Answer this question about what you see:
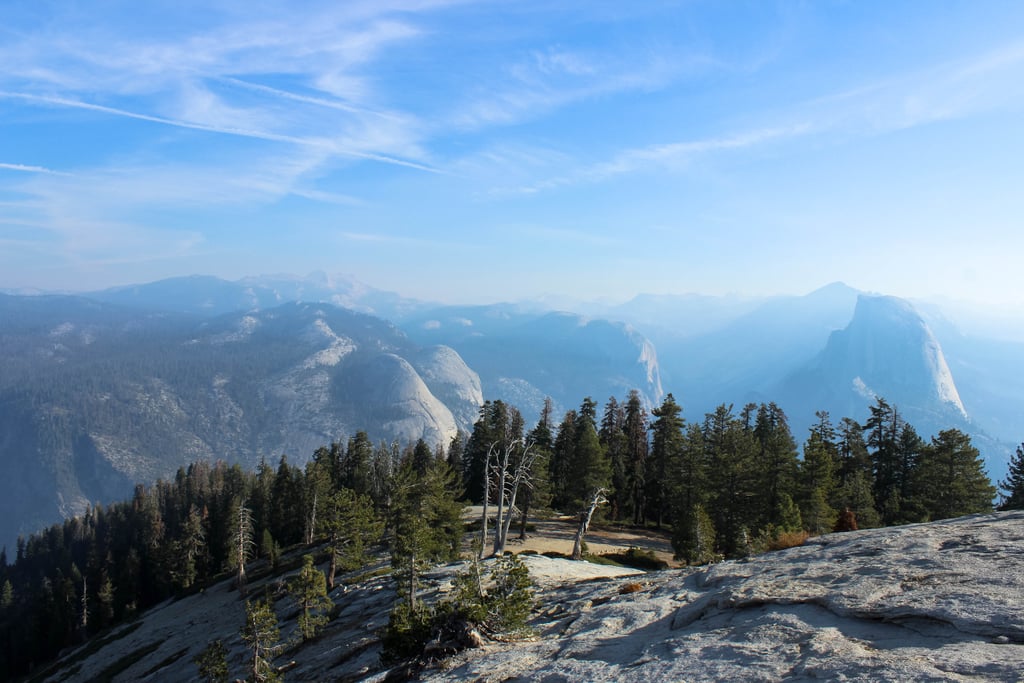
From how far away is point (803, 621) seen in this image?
39.3ft

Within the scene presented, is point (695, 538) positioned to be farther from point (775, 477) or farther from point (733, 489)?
point (775, 477)

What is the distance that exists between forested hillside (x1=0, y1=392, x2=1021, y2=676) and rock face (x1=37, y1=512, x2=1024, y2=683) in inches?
189

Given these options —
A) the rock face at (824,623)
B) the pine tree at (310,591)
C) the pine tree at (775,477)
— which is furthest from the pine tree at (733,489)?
the pine tree at (310,591)

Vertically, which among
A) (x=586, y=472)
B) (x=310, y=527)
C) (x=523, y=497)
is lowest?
(x=310, y=527)

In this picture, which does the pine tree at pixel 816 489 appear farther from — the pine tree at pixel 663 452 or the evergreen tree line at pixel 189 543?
the evergreen tree line at pixel 189 543

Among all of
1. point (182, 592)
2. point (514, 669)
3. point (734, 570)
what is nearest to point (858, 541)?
point (734, 570)

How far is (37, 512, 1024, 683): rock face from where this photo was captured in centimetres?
968

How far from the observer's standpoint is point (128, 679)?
4662cm

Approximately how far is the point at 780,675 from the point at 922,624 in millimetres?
3783

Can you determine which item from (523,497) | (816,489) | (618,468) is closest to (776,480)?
(816,489)

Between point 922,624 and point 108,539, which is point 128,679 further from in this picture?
point 108,539

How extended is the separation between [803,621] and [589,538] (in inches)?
1670

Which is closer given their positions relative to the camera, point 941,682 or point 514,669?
point 941,682

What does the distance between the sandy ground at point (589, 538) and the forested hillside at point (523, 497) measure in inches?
102
